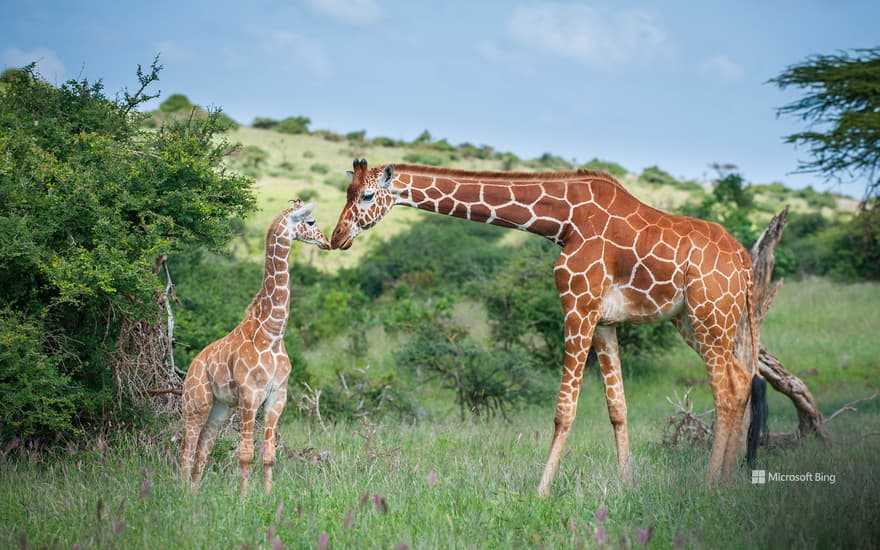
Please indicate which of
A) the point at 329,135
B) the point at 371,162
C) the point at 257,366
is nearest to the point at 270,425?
the point at 257,366

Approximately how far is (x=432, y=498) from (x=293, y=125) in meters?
61.2

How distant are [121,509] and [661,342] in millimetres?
14428

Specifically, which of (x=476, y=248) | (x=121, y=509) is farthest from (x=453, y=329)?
(x=476, y=248)

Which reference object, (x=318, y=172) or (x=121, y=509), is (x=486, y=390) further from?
(x=318, y=172)

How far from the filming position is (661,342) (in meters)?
18.5

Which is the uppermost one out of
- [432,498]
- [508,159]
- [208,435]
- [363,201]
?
[508,159]

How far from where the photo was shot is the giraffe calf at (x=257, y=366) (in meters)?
6.31

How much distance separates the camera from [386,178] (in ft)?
22.5

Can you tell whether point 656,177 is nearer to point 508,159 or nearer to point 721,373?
point 508,159

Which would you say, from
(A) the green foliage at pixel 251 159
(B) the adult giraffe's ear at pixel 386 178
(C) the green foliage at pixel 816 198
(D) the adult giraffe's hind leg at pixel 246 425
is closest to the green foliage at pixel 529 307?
(B) the adult giraffe's ear at pixel 386 178

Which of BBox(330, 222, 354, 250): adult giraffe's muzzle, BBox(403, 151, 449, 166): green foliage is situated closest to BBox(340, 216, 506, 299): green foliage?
BBox(330, 222, 354, 250): adult giraffe's muzzle

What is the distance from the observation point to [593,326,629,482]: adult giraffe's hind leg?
7.32 meters

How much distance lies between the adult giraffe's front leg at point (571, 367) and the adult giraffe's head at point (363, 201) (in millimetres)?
1751

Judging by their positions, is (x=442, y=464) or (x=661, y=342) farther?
(x=661, y=342)
